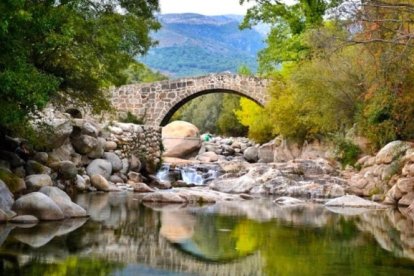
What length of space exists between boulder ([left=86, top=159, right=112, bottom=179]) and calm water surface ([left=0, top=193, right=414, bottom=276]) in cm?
475

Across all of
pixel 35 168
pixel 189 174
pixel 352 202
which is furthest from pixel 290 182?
pixel 35 168

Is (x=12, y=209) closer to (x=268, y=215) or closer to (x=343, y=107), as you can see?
(x=268, y=215)

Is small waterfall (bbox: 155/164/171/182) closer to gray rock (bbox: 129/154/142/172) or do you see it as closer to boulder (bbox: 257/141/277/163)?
gray rock (bbox: 129/154/142/172)

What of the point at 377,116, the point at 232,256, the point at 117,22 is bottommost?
the point at 232,256

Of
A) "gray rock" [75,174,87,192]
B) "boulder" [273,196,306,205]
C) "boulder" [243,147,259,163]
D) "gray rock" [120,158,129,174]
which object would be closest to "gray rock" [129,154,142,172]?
"gray rock" [120,158,129,174]

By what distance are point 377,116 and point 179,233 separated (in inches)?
466

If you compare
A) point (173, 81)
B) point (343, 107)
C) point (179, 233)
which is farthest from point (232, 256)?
point (173, 81)

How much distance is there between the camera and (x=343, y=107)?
24.6 meters

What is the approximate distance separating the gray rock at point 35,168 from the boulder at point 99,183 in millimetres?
2552

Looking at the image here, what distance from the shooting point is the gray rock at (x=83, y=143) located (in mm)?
19781

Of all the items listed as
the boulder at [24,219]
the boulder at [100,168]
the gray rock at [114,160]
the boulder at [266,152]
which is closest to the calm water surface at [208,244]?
the boulder at [24,219]

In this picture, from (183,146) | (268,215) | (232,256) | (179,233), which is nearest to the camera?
(232,256)

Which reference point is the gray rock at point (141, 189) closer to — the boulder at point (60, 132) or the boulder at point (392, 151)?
the boulder at point (60, 132)

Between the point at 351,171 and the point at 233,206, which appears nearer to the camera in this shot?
the point at 233,206
